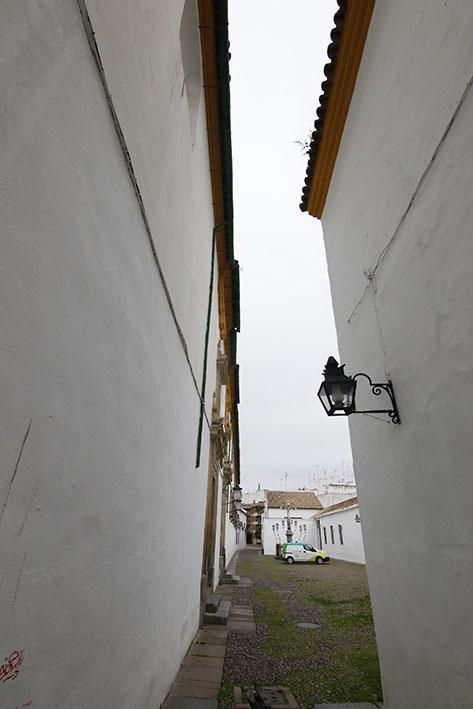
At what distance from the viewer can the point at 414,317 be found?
2734mm

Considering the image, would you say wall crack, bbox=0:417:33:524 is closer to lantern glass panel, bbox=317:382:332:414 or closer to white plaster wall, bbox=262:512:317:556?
lantern glass panel, bbox=317:382:332:414

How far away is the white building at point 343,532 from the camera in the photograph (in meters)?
20.6

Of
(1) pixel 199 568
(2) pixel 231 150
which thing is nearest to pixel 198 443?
(1) pixel 199 568

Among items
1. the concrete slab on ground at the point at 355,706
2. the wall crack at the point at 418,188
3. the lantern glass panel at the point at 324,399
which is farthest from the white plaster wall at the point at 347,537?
the wall crack at the point at 418,188

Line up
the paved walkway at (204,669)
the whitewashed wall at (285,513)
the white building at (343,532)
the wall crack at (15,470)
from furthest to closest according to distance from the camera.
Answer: the whitewashed wall at (285,513)
the white building at (343,532)
the paved walkway at (204,669)
the wall crack at (15,470)

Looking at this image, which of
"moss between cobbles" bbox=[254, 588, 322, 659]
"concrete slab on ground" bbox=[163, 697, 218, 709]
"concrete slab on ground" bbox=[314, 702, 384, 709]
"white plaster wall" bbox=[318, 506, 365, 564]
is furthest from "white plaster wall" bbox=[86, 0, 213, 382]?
"white plaster wall" bbox=[318, 506, 365, 564]

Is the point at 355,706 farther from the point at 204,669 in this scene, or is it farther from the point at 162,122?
the point at 162,122

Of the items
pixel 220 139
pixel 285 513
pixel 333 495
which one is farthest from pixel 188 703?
pixel 333 495

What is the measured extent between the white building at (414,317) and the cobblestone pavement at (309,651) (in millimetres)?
1083

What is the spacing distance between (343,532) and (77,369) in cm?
2509

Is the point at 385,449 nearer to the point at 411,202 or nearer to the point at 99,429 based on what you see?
the point at 411,202

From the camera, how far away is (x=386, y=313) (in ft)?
10.6

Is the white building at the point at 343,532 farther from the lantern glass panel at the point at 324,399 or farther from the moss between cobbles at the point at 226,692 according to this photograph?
the lantern glass panel at the point at 324,399

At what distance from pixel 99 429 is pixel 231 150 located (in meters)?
5.02
